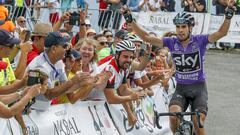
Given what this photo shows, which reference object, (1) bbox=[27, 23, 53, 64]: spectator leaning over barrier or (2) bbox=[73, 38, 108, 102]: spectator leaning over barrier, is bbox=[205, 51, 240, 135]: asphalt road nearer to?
(2) bbox=[73, 38, 108, 102]: spectator leaning over barrier

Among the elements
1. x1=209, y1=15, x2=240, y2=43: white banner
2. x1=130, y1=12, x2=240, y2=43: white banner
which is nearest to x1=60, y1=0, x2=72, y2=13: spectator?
x1=130, y1=12, x2=240, y2=43: white banner

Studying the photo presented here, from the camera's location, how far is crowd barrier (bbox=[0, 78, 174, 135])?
24.6 ft

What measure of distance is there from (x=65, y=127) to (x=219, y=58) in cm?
1668

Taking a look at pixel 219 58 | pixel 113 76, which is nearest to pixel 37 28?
pixel 113 76

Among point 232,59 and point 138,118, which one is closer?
point 138,118

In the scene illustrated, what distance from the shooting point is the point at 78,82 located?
7762 millimetres

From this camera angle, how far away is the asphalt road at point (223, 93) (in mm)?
13283

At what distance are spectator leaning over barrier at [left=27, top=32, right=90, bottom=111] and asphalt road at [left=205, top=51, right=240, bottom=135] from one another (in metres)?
5.08

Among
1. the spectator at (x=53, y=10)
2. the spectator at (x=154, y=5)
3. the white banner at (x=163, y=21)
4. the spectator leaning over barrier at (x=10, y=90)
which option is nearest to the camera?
the spectator leaning over barrier at (x=10, y=90)

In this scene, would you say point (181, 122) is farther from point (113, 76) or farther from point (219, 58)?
point (219, 58)

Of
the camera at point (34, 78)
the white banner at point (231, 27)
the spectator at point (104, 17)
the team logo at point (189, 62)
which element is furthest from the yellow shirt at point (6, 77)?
the white banner at point (231, 27)

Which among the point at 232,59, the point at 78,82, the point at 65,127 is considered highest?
the point at 78,82

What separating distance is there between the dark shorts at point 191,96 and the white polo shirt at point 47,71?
239 cm

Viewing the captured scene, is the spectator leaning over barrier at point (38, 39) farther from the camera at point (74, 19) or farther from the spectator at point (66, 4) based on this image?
the spectator at point (66, 4)
